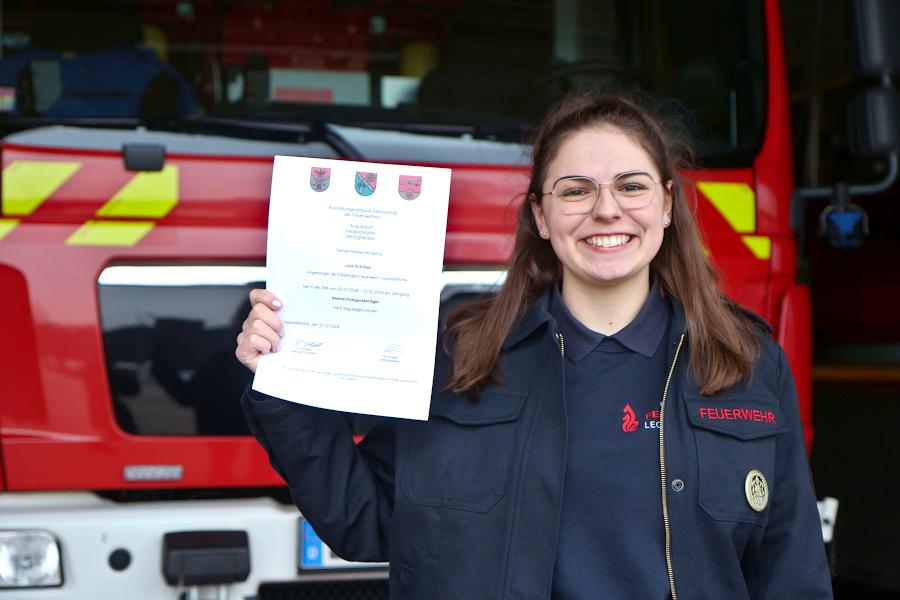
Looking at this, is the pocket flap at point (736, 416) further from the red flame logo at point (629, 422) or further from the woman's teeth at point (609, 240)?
the woman's teeth at point (609, 240)

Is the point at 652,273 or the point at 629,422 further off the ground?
the point at 652,273

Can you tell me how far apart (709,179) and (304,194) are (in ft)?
5.12

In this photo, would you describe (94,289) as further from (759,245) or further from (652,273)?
(759,245)

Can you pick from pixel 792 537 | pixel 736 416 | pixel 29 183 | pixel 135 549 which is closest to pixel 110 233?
pixel 29 183

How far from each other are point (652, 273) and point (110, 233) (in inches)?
53.1

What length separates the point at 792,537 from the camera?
6.25ft

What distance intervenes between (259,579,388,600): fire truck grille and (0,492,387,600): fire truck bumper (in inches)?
4.8

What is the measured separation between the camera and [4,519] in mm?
2768

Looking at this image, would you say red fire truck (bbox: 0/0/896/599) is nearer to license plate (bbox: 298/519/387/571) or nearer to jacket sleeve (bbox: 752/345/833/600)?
license plate (bbox: 298/519/387/571)

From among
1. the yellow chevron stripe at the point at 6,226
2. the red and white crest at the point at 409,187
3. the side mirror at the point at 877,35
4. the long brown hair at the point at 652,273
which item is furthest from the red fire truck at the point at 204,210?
the red and white crest at the point at 409,187

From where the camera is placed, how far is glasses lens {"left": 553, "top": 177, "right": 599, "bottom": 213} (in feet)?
6.48

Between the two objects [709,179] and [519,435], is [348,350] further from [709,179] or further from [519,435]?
[709,179]

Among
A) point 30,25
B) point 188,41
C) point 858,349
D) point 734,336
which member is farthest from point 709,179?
point 858,349

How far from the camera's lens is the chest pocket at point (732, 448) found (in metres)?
1.87
